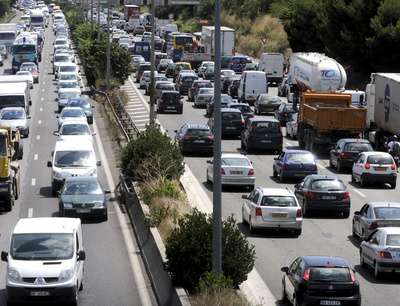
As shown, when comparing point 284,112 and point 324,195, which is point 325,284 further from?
point 284,112

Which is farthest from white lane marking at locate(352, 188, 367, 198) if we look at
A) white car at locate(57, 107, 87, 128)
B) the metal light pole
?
the metal light pole

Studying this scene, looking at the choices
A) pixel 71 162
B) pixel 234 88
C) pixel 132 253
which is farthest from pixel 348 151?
pixel 234 88

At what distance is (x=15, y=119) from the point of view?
56.0 meters

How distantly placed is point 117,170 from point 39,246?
21626 millimetres

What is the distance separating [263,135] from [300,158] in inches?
324

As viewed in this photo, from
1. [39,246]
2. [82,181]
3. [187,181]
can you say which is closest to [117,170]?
[187,181]

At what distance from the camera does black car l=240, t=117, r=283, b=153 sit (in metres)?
50.3

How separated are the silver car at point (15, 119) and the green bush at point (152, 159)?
1768cm

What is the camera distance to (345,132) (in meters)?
49.6

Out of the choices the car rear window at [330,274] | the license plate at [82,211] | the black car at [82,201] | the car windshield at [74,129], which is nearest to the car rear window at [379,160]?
the black car at [82,201]

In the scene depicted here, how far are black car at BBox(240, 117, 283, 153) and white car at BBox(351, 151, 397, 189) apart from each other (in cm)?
909

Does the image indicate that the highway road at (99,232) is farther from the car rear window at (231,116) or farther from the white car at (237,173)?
the car rear window at (231,116)

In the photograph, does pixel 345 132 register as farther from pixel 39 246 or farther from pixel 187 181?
pixel 39 246

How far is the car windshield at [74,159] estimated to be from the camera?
38.7 meters
